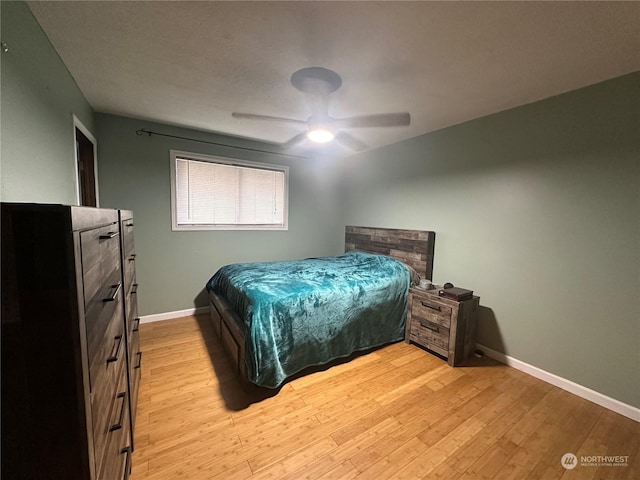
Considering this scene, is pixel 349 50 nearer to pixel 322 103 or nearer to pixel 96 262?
pixel 322 103

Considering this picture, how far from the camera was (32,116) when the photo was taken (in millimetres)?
1380

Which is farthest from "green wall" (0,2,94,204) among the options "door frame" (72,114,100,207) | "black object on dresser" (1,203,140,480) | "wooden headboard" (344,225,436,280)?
"wooden headboard" (344,225,436,280)

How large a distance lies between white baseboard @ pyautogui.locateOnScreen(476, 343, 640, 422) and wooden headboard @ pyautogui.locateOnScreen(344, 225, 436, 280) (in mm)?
1052

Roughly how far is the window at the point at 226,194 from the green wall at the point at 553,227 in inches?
89.4

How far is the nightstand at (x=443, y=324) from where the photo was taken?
8.13 feet

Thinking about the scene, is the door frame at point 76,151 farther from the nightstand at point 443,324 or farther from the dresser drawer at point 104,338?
the nightstand at point 443,324

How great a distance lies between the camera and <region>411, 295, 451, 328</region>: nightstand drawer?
8.36ft

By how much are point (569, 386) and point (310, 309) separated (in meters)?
2.28

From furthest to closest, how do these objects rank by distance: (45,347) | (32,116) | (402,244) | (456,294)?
(402,244) → (456,294) → (32,116) → (45,347)

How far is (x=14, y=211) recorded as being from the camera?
57 centimetres

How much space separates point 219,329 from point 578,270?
10.9 ft

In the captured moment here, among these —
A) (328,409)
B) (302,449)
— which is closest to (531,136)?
(328,409)

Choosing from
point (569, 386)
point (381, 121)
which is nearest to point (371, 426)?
point (569, 386)

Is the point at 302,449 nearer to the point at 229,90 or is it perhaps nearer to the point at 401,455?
the point at 401,455
